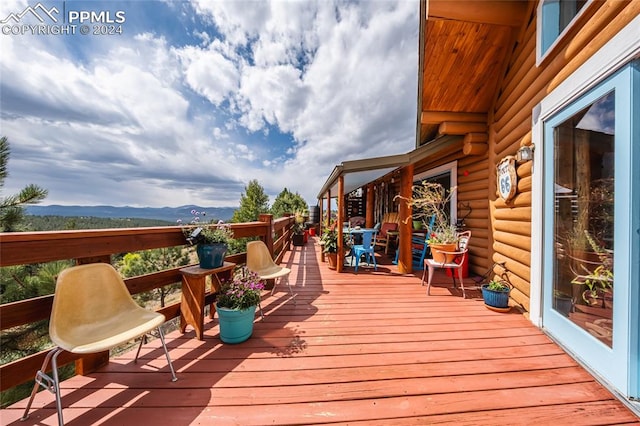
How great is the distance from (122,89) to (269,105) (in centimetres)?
421

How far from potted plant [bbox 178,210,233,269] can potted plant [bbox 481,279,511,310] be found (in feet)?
10.3

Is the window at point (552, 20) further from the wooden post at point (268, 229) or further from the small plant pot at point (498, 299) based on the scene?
the wooden post at point (268, 229)

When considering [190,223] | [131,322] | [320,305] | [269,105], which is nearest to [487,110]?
[320,305]

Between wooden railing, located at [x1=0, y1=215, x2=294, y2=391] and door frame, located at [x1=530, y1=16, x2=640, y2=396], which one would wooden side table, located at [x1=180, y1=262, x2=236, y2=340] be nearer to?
wooden railing, located at [x1=0, y1=215, x2=294, y2=391]

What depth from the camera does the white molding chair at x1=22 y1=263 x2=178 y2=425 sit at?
1.31 metres

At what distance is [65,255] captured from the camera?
1498 mm

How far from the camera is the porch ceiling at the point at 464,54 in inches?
110

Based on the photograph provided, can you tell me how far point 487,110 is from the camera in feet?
12.2

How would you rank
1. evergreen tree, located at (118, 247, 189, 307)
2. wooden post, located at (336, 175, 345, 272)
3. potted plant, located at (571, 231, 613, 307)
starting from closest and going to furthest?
potted plant, located at (571, 231, 613, 307) → wooden post, located at (336, 175, 345, 272) → evergreen tree, located at (118, 247, 189, 307)

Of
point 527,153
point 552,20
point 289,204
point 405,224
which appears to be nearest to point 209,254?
point 405,224

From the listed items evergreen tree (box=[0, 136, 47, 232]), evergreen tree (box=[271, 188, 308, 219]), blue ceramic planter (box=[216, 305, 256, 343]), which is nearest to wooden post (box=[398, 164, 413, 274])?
blue ceramic planter (box=[216, 305, 256, 343])

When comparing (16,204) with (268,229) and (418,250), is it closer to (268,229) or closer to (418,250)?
(268,229)

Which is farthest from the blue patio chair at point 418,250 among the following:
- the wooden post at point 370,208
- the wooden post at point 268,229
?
the wooden post at point 370,208

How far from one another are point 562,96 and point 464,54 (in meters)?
1.69
